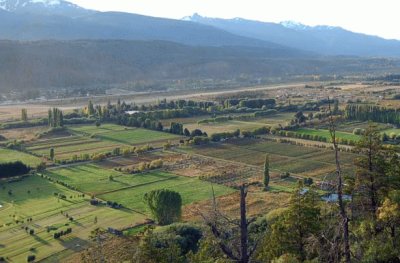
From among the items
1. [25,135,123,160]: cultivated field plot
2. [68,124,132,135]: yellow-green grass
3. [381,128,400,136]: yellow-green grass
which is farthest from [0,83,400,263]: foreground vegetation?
[381,128,400,136]: yellow-green grass

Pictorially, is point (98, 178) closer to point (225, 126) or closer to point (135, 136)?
point (135, 136)

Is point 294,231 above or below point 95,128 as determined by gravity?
above

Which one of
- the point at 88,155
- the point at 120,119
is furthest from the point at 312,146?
the point at 120,119

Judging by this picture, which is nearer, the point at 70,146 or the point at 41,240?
the point at 41,240

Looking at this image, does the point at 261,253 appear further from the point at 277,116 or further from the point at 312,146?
the point at 277,116

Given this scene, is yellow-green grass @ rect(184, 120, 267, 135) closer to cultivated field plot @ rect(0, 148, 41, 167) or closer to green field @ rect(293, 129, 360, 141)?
green field @ rect(293, 129, 360, 141)

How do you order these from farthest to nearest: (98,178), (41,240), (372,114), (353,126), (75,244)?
1. (372,114)
2. (353,126)
3. (98,178)
4. (41,240)
5. (75,244)

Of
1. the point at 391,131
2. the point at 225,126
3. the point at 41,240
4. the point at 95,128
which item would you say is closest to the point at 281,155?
the point at 391,131
